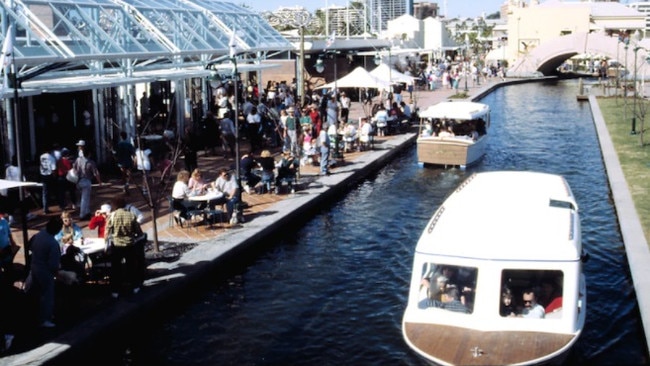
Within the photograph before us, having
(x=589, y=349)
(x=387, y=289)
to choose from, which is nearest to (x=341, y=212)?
(x=387, y=289)

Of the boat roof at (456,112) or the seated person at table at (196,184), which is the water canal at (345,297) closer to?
the seated person at table at (196,184)

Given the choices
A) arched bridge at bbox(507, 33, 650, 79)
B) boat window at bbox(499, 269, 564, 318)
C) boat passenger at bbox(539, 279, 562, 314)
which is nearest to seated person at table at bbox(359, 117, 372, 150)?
boat window at bbox(499, 269, 564, 318)

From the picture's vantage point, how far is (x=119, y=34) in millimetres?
25344

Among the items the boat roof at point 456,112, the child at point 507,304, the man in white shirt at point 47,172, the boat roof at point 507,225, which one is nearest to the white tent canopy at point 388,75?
the boat roof at point 456,112

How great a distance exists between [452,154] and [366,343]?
51.7ft

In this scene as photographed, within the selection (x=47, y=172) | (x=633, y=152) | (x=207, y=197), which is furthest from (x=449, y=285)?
(x=633, y=152)

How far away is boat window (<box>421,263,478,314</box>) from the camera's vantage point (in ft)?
39.8

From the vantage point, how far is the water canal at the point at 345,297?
1292 cm

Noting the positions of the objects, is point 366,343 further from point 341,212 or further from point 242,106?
point 242,106

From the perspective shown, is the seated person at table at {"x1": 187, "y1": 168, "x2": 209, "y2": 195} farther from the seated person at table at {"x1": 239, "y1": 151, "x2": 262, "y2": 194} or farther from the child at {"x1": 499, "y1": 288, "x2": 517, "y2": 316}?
the child at {"x1": 499, "y1": 288, "x2": 517, "y2": 316}

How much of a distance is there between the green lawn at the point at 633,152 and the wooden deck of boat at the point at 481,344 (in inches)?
275

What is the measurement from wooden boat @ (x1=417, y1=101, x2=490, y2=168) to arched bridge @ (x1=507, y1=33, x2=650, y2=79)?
44.3m

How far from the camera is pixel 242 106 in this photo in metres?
34.5

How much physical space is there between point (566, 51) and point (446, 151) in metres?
53.2
